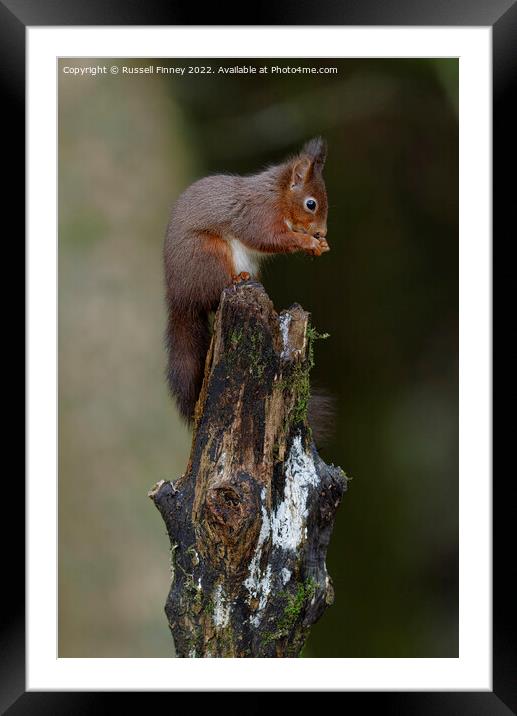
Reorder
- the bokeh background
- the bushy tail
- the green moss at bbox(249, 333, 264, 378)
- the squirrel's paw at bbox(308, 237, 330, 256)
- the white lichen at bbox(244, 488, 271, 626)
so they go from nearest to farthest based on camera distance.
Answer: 1. the white lichen at bbox(244, 488, 271, 626)
2. the green moss at bbox(249, 333, 264, 378)
3. the squirrel's paw at bbox(308, 237, 330, 256)
4. the bushy tail
5. the bokeh background

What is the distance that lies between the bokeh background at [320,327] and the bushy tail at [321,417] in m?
0.85

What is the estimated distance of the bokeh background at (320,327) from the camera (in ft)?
12.7

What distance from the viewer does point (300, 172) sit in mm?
2900

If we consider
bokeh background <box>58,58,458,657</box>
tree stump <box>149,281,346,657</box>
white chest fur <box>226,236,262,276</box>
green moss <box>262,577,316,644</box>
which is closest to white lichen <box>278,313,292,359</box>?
tree stump <box>149,281,346,657</box>

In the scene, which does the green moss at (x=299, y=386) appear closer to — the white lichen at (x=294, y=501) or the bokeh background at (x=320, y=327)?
the white lichen at (x=294, y=501)

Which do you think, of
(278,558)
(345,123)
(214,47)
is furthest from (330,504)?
(345,123)

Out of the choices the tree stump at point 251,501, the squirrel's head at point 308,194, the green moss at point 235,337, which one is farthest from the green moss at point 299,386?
the squirrel's head at point 308,194

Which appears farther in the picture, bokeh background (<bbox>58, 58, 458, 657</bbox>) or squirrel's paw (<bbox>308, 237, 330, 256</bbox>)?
bokeh background (<bbox>58, 58, 458, 657</bbox>)

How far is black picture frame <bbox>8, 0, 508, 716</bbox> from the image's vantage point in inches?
94.3

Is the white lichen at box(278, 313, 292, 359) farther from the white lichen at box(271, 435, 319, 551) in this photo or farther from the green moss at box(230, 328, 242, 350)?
the white lichen at box(271, 435, 319, 551)

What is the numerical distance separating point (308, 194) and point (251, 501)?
1214 millimetres

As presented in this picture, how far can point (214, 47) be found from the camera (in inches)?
97.9

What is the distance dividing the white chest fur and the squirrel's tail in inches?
9.1
